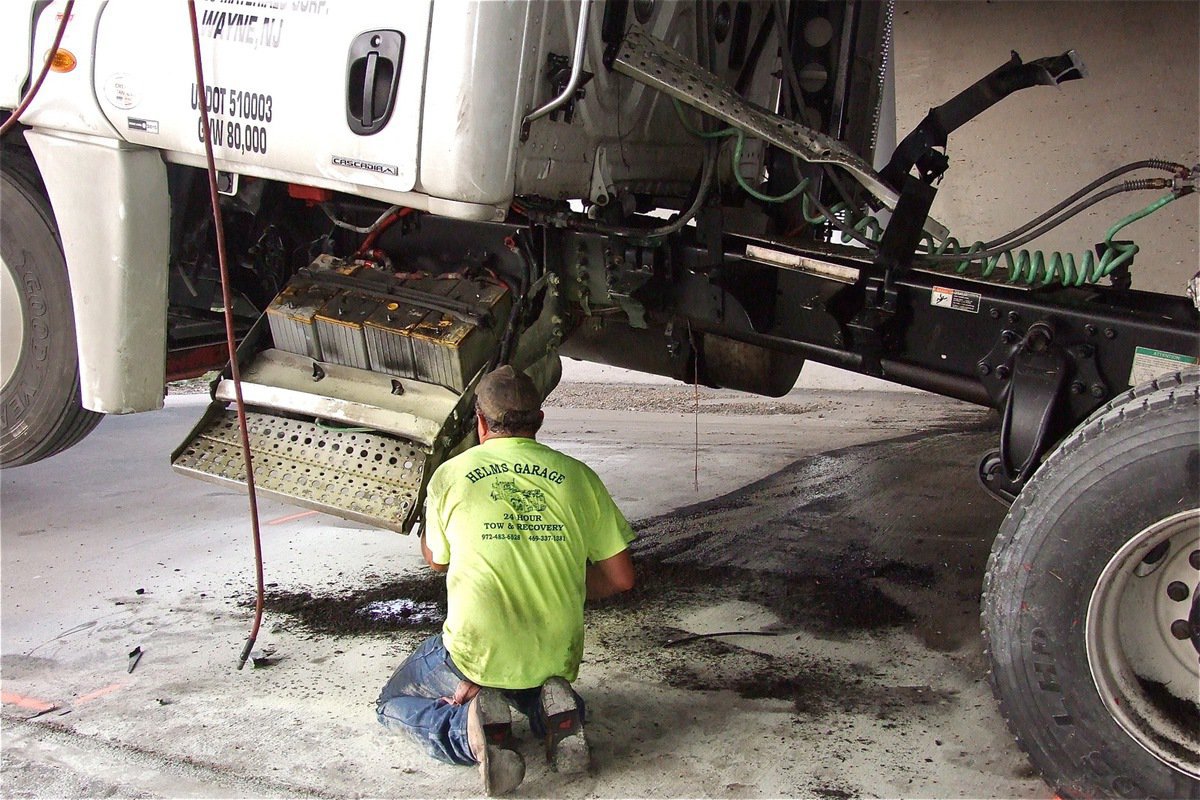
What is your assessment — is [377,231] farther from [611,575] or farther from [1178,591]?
[1178,591]

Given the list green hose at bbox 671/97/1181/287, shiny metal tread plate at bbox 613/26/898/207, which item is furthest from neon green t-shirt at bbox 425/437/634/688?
green hose at bbox 671/97/1181/287

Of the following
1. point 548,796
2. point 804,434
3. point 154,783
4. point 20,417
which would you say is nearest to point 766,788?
point 548,796

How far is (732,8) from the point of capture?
3.48 metres

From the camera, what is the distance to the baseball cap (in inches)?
105

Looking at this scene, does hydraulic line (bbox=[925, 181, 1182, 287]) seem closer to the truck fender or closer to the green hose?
the green hose

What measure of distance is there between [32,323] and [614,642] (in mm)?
2175

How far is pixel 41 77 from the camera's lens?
9.89 feet

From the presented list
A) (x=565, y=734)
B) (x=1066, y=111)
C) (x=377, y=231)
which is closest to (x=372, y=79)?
(x=377, y=231)

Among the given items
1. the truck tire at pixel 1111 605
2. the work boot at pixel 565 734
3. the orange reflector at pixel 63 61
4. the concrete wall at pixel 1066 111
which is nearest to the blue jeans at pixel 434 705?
the work boot at pixel 565 734

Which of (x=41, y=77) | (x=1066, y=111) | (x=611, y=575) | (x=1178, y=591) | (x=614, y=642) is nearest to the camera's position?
(x=1178, y=591)

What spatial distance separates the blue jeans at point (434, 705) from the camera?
8.40ft

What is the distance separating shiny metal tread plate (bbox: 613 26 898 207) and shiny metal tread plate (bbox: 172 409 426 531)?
1211 millimetres

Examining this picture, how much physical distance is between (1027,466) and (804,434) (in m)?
3.85

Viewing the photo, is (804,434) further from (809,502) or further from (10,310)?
(10,310)
